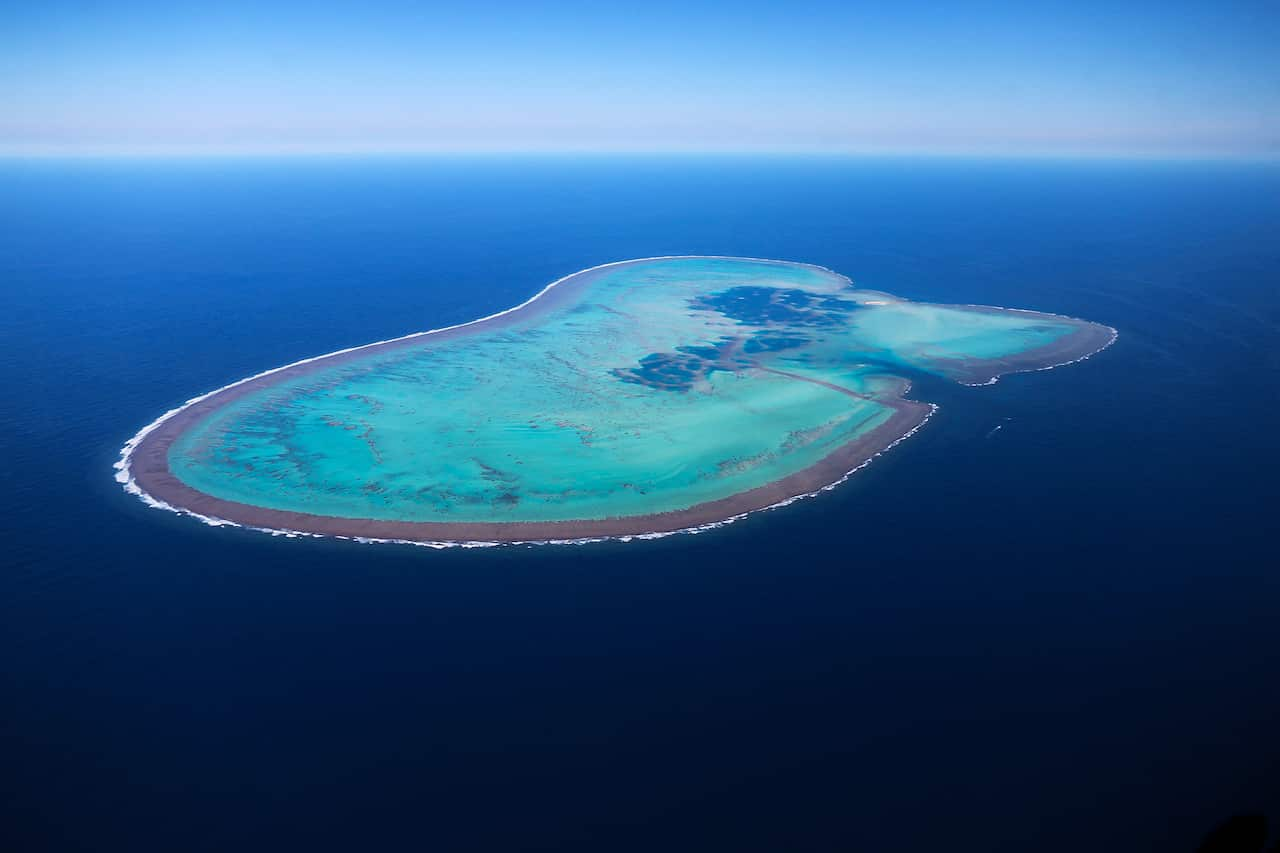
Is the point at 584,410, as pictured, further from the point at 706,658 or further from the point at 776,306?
the point at 776,306

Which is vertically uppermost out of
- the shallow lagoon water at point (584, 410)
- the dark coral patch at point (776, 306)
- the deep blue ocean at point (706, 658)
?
the dark coral patch at point (776, 306)

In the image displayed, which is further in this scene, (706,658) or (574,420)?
(574,420)

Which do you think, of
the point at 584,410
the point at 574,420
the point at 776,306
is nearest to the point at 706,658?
the point at 574,420

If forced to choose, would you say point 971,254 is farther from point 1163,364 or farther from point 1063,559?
point 1063,559

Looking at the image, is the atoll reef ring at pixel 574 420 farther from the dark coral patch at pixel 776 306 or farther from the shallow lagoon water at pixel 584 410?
the dark coral patch at pixel 776 306

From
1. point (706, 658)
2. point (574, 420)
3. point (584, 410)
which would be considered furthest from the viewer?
point (584, 410)

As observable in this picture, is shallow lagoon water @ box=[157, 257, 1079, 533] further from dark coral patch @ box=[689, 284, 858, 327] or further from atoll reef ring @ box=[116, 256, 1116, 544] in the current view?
dark coral patch @ box=[689, 284, 858, 327]

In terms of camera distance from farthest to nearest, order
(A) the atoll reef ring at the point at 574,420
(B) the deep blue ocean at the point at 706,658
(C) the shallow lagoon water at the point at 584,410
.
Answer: (C) the shallow lagoon water at the point at 584,410, (A) the atoll reef ring at the point at 574,420, (B) the deep blue ocean at the point at 706,658

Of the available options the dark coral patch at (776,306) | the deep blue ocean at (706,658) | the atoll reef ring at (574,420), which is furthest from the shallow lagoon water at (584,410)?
the deep blue ocean at (706,658)
